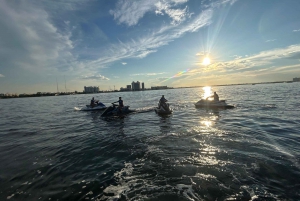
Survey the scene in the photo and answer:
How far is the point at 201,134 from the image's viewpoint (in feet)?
35.3

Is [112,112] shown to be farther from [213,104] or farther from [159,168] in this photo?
[159,168]

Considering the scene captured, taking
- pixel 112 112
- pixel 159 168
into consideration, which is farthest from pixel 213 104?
pixel 159 168

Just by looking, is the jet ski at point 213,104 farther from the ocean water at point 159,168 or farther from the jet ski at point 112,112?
the ocean water at point 159,168

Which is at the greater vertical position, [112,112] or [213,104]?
[213,104]

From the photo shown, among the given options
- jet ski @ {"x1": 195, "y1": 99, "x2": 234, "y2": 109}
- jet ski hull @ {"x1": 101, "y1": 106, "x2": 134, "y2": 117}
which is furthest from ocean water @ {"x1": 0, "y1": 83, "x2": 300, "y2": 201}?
jet ski @ {"x1": 195, "y1": 99, "x2": 234, "y2": 109}

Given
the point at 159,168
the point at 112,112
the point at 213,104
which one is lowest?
the point at 159,168

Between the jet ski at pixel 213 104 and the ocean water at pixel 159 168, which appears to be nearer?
the ocean water at pixel 159 168

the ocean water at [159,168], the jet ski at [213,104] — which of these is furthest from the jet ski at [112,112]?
the jet ski at [213,104]

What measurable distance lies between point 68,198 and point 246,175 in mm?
6131

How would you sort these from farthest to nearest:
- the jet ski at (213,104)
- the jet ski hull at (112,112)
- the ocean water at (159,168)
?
the jet ski at (213,104) < the jet ski hull at (112,112) < the ocean water at (159,168)

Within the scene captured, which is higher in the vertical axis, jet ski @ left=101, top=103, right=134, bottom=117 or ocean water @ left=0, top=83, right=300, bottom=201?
jet ski @ left=101, top=103, right=134, bottom=117

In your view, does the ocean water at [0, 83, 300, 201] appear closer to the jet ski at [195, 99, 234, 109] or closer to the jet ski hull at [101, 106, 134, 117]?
the jet ski hull at [101, 106, 134, 117]

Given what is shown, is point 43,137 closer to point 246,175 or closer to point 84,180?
point 84,180

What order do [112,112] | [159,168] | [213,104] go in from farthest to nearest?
1. [213,104]
2. [112,112]
3. [159,168]
